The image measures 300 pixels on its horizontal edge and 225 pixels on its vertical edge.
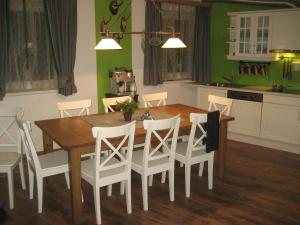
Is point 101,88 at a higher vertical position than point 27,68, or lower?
lower

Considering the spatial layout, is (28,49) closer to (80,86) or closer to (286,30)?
(80,86)

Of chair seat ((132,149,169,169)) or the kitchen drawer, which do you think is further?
the kitchen drawer

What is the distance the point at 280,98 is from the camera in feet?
15.8

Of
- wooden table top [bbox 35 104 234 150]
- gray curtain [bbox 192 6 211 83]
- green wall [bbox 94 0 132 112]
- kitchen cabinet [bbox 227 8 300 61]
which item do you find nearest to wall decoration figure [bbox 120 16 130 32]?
green wall [bbox 94 0 132 112]

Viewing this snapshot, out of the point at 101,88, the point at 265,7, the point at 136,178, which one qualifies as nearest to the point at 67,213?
the point at 136,178

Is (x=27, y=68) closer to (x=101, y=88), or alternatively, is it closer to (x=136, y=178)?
(x=101, y=88)

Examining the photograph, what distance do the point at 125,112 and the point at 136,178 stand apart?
90 centimetres

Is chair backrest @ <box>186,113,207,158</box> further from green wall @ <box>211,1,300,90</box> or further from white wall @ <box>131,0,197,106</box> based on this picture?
green wall @ <box>211,1,300,90</box>

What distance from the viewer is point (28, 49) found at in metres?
4.49

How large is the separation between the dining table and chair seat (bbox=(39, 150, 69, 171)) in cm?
15

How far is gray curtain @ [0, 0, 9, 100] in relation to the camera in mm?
4129

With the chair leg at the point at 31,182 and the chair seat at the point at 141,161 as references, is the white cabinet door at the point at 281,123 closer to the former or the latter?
the chair seat at the point at 141,161

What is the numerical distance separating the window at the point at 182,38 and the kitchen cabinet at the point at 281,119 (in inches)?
70.4

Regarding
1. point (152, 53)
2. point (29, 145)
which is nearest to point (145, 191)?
point (29, 145)
